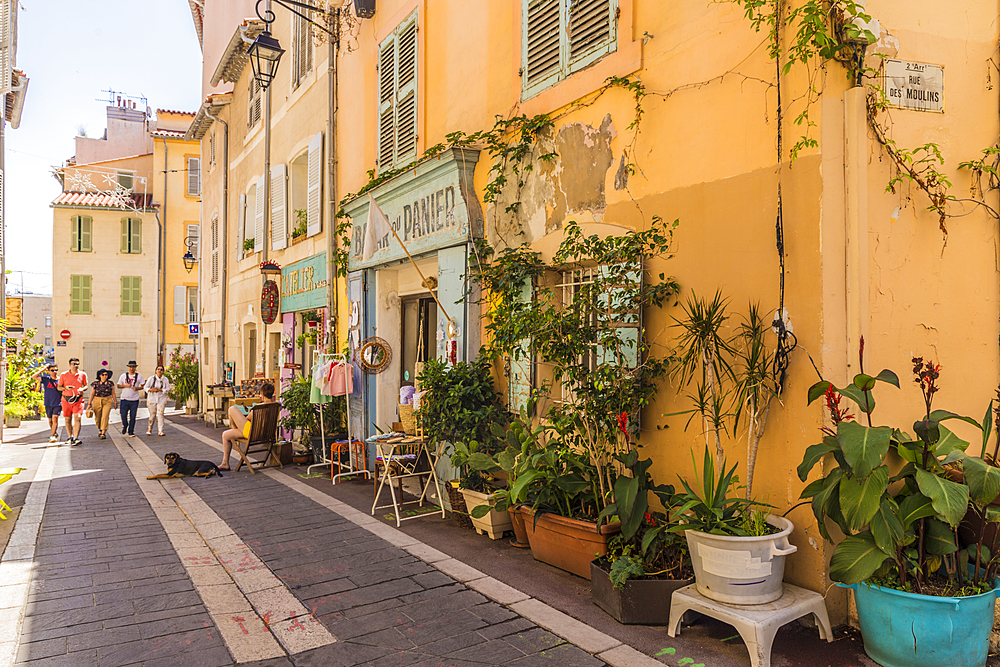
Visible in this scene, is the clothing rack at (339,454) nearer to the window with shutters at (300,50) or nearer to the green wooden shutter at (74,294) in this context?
the window with shutters at (300,50)

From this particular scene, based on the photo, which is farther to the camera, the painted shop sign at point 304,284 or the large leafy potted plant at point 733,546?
the painted shop sign at point 304,284

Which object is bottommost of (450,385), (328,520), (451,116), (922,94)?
(328,520)

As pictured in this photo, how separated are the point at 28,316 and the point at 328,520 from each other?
4715cm

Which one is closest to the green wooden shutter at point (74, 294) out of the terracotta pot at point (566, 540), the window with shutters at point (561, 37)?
the window with shutters at point (561, 37)

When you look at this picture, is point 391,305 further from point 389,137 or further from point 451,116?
point 451,116

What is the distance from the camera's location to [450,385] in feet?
20.0

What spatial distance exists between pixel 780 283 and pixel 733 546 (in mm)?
1451

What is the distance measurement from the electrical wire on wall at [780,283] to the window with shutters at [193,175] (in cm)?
2563

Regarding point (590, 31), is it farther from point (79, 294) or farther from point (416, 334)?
point (79, 294)

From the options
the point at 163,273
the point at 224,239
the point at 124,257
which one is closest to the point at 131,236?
the point at 124,257

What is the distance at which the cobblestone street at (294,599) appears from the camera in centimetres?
346

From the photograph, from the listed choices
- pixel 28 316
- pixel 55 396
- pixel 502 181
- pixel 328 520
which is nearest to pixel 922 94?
pixel 502 181

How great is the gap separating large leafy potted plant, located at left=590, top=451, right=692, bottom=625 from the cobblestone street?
0.10m

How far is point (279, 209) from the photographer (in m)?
12.5
